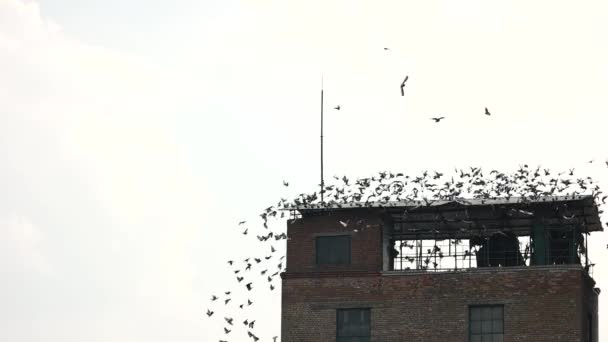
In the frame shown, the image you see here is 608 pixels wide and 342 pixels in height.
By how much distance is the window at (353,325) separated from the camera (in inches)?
2371

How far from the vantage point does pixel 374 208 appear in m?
61.1

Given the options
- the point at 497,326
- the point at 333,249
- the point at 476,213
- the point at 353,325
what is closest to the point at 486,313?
the point at 497,326

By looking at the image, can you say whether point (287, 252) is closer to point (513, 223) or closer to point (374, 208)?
point (374, 208)

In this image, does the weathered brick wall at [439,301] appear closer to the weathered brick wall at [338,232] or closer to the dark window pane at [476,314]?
the dark window pane at [476,314]

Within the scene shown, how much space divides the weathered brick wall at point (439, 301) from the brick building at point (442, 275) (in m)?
0.04

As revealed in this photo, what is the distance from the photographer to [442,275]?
196ft

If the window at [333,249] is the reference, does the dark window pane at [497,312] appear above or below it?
below

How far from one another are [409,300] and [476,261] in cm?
344

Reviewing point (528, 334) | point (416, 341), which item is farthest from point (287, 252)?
point (528, 334)

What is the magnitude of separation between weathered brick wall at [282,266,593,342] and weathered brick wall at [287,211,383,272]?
0.50 metres

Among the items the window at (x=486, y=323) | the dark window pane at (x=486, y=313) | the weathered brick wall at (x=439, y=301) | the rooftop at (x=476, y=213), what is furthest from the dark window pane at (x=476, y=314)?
the rooftop at (x=476, y=213)

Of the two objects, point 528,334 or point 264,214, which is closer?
point 528,334

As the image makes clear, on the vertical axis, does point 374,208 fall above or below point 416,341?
above

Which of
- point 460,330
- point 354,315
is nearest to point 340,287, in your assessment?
point 354,315
